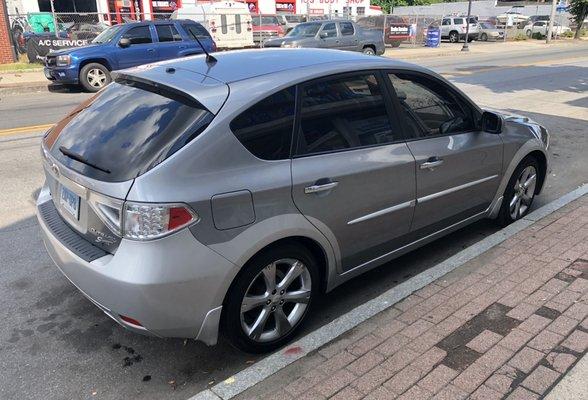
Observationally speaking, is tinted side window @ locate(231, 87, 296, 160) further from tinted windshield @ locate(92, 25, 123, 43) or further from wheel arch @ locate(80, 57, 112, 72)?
tinted windshield @ locate(92, 25, 123, 43)

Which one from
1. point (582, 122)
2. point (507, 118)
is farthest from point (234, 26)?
point (507, 118)

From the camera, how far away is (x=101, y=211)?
8.89 feet

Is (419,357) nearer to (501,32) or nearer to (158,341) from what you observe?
(158,341)

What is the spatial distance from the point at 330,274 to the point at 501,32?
1699 inches

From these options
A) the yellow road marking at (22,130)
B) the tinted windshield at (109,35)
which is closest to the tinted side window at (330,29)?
the tinted windshield at (109,35)

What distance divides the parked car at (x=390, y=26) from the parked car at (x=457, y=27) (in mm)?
8372

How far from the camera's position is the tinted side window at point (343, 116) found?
3.13 meters

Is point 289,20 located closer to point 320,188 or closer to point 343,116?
point 343,116

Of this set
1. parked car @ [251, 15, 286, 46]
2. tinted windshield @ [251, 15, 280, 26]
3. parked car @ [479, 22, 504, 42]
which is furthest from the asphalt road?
parked car @ [479, 22, 504, 42]

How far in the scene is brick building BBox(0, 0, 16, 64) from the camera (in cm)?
1848

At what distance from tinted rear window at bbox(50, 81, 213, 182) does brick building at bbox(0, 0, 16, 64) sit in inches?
733

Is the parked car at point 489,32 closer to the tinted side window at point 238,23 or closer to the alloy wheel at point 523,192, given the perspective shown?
the tinted side window at point 238,23

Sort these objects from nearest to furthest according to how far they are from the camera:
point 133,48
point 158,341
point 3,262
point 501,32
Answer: point 158,341
point 3,262
point 133,48
point 501,32

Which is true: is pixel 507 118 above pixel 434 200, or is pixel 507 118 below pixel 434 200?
above
